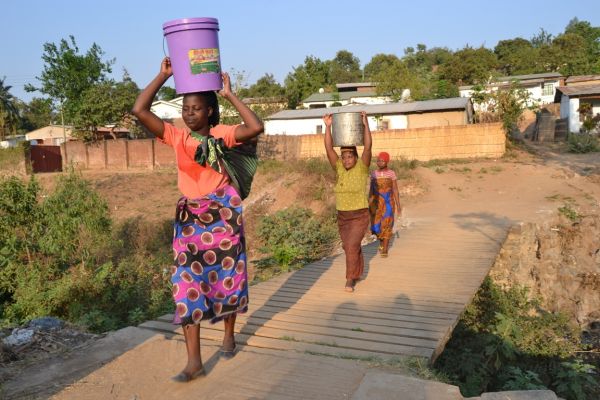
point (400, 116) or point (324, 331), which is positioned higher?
point (400, 116)

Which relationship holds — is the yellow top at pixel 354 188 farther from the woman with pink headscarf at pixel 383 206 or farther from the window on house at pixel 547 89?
the window on house at pixel 547 89

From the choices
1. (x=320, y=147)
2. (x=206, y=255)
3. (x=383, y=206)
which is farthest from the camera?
(x=320, y=147)

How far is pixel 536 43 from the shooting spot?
60969 millimetres

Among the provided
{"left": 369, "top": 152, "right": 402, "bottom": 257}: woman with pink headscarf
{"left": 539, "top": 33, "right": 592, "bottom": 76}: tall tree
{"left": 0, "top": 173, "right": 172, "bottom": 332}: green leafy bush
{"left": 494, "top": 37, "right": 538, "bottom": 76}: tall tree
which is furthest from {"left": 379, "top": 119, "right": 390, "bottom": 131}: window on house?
{"left": 494, "top": 37, "right": 538, "bottom": 76}: tall tree

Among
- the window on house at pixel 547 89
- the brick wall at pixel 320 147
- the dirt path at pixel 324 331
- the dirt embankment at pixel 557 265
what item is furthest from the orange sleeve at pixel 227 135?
the window on house at pixel 547 89

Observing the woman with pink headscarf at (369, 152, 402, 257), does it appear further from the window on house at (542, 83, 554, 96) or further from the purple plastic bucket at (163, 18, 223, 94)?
the window on house at (542, 83, 554, 96)

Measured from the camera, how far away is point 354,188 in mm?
5273

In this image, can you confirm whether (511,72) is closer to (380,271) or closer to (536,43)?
(536,43)

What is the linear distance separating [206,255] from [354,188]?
2.49 metres

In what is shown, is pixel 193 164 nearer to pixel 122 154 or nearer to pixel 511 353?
pixel 511 353

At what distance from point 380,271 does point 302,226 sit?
3.72 meters

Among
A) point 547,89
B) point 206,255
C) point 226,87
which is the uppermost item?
point 547,89

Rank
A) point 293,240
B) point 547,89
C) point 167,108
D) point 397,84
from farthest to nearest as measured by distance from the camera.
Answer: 1. point 547,89
2. point 167,108
3. point 397,84
4. point 293,240

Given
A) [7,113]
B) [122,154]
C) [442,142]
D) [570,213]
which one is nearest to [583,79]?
[442,142]
